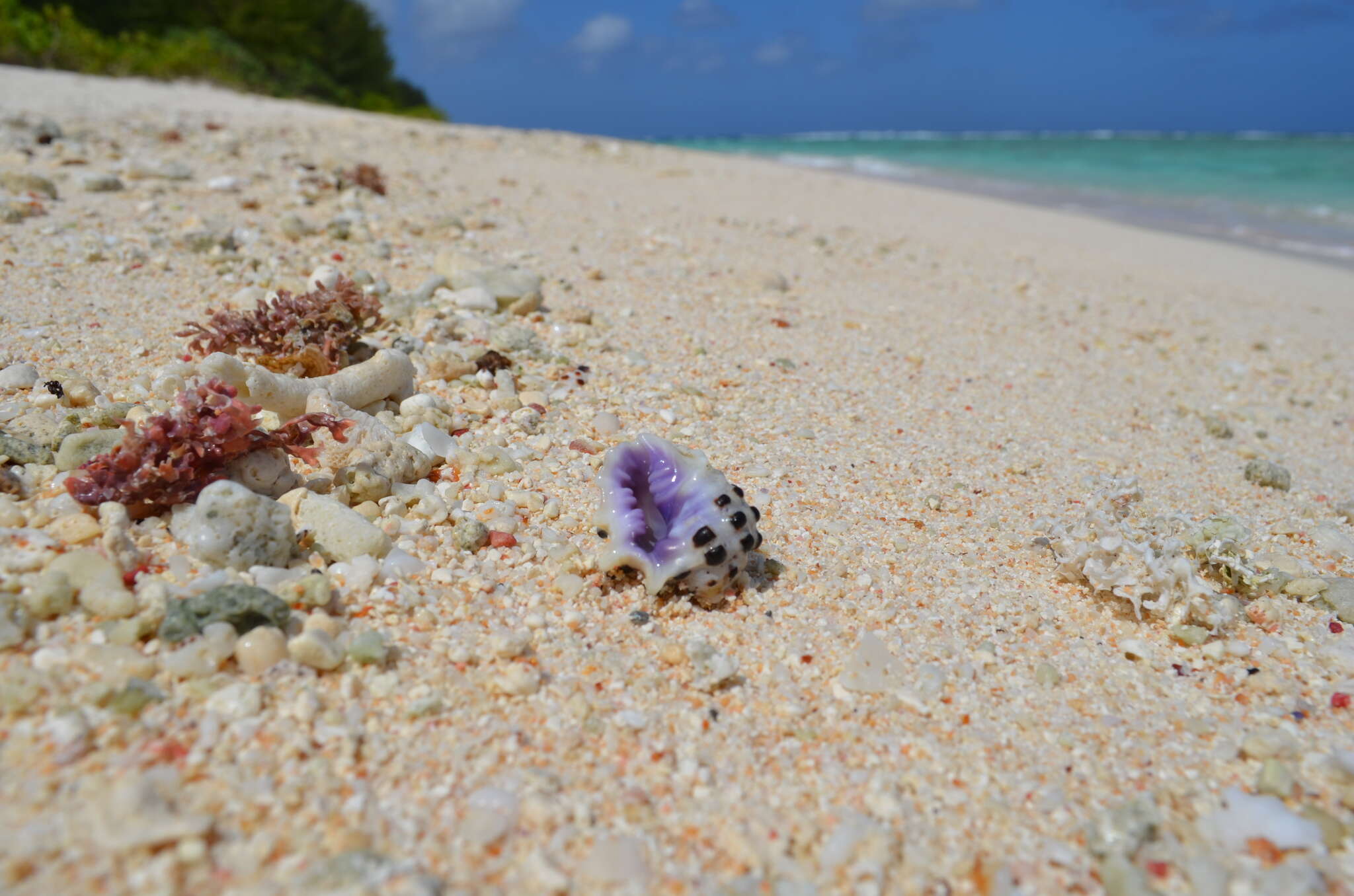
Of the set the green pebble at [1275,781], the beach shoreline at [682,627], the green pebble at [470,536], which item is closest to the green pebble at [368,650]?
the beach shoreline at [682,627]

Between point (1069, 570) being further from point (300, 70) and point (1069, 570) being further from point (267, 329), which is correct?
point (300, 70)

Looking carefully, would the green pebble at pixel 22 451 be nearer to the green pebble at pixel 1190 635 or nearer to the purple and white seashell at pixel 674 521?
the purple and white seashell at pixel 674 521

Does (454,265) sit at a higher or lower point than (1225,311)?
higher

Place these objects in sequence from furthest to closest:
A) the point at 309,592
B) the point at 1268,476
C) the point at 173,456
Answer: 1. the point at 1268,476
2. the point at 173,456
3. the point at 309,592

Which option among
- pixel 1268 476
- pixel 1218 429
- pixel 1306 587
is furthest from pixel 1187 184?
pixel 1306 587

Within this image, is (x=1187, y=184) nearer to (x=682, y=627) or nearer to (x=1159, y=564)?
(x=1159, y=564)

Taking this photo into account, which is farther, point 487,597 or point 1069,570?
point 1069,570

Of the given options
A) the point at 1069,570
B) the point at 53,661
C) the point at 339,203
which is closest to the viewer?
the point at 53,661

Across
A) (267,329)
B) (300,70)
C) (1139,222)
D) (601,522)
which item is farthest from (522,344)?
(300,70)
